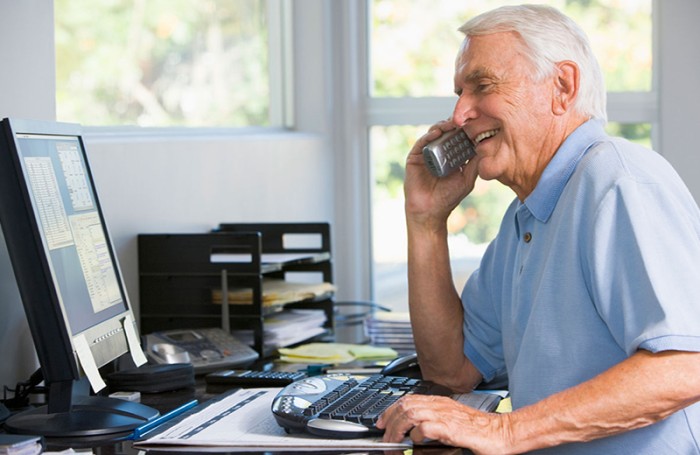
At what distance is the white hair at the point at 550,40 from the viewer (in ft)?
5.30

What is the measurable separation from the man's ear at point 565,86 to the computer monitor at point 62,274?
0.77 metres

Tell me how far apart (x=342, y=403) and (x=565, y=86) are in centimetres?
60

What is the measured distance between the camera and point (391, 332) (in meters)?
2.62

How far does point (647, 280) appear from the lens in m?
1.33

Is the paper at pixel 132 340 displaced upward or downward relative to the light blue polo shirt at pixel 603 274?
downward

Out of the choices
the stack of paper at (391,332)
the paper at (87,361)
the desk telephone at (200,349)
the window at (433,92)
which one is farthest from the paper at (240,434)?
the window at (433,92)

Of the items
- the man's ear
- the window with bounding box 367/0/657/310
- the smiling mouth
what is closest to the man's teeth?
the smiling mouth

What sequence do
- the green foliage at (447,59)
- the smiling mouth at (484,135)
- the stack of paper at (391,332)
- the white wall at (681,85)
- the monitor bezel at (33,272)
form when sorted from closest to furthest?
the monitor bezel at (33,272) → the smiling mouth at (484,135) → the stack of paper at (391,332) → the white wall at (681,85) → the green foliage at (447,59)

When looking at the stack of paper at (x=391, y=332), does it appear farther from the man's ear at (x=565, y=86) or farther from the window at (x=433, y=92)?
the man's ear at (x=565, y=86)

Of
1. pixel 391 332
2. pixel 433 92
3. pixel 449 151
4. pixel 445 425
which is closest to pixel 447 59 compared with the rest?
pixel 433 92

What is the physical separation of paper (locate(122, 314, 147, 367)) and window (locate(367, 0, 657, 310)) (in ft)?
5.66

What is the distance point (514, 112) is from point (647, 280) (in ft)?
1.38

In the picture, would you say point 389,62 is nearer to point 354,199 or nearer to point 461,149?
point 354,199

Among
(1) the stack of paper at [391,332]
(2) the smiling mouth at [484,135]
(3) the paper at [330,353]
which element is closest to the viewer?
(2) the smiling mouth at [484,135]
